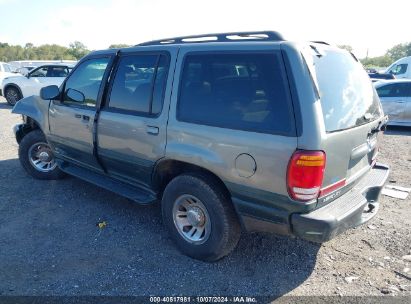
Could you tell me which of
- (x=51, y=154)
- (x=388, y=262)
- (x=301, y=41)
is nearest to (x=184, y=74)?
(x=301, y=41)

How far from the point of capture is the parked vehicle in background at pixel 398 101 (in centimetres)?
894

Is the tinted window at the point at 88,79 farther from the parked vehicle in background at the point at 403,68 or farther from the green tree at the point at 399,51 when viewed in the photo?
the green tree at the point at 399,51

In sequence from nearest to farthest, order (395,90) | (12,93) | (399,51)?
(395,90)
(12,93)
(399,51)

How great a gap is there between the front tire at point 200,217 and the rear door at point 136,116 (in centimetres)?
40

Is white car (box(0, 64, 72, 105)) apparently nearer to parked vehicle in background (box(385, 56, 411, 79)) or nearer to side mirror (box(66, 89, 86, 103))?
side mirror (box(66, 89, 86, 103))

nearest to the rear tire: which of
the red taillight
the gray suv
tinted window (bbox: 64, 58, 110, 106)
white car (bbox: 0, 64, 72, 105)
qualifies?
white car (bbox: 0, 64, 72, 105)

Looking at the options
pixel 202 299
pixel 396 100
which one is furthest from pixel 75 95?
pixel 396 100

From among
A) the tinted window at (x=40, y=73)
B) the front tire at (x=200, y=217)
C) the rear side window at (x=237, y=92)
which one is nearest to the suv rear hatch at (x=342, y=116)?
the rear side window at (x=237, y=92)

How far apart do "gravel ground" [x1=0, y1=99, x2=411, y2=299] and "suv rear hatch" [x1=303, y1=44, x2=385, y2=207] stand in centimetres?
81

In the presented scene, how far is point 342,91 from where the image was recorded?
2.64 metres

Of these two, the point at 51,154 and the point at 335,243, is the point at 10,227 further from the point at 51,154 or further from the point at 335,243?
the point at 335,243

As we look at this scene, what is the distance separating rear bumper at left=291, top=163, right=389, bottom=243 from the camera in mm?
2395

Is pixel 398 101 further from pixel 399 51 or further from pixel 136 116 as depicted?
pixel 399 51

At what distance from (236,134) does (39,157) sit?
3.73 metres
